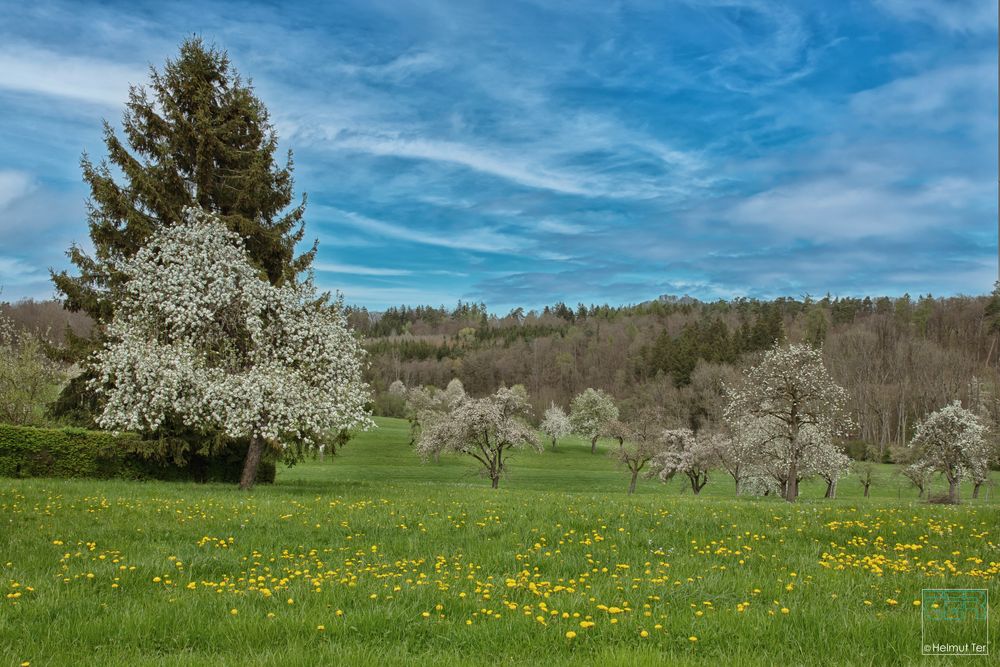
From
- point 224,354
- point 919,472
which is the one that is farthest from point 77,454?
point 919,472

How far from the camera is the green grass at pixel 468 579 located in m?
6.15

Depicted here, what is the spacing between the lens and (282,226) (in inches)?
1192

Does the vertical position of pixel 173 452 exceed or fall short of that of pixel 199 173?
it falls short

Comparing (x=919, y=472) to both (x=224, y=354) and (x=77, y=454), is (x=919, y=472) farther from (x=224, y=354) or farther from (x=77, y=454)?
(x=77, y=454)

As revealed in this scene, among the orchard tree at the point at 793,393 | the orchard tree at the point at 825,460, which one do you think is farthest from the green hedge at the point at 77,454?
the orchard tree at the point at 825,460

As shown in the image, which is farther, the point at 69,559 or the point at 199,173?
the point at 199,173

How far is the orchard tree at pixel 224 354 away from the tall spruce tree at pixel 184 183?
4413mm

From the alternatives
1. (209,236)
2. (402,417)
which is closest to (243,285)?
(209,236)

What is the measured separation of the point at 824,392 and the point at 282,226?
1151 inches

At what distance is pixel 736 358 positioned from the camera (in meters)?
130

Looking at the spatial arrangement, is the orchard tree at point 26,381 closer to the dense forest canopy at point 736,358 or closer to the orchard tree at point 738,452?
the dense forest canopy at point 736,358

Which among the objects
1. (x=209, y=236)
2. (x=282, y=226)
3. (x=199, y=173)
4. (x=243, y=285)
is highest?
(x=199, y=173)

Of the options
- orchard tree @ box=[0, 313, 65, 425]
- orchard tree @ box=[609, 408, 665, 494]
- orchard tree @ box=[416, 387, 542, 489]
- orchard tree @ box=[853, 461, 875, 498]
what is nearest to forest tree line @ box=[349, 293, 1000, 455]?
orchard tree @ box=[853, 461, 875, 498]

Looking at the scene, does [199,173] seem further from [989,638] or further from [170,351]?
[989,638]
